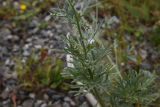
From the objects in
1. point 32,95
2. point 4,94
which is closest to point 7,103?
point 4,94

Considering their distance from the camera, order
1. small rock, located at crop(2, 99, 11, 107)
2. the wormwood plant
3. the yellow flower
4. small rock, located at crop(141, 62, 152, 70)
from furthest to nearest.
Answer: the yellow flower, small rock, located at crop(141, 62, 152, 70), small rock, located at crop(2, 99, 11, 107), the wormwood plant

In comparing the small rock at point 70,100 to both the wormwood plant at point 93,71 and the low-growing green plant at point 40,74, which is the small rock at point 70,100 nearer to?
the low-growing green plant at point 40,74

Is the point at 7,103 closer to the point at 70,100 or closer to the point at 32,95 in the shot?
the point at 32,95

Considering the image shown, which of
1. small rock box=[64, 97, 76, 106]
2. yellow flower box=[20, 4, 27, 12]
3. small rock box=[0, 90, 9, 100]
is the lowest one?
small rock box=[64, 97, 76, 106]

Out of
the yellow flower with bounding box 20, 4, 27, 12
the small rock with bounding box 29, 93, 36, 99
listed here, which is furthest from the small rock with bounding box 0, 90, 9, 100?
the yellow flower with bounding box 20, 4, 27, 12

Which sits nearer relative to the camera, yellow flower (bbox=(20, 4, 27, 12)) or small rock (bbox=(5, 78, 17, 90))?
small rock (bbox=(5, 78, 17, 90))

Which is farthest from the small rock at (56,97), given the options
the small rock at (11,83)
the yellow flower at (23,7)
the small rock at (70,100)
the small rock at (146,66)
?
the yellow flower at (23,7)

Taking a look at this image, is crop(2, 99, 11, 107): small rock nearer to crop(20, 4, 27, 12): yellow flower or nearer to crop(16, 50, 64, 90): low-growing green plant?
crop(16, 50, 64, 90): low-growing green plant
